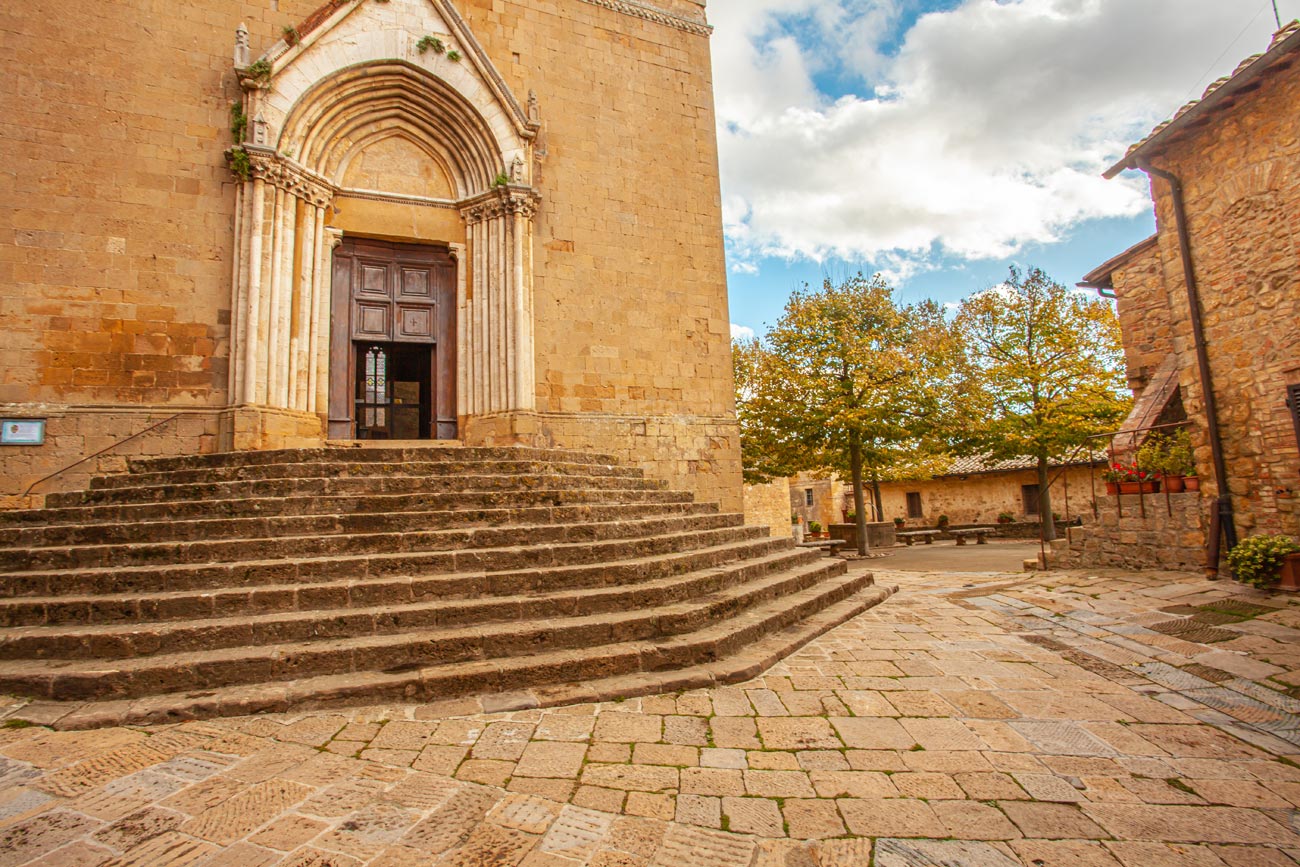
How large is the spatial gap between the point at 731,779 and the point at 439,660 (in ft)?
7.07

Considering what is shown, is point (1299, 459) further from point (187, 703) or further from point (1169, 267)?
point (187, 703)

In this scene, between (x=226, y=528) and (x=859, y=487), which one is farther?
(x=859, y=487)

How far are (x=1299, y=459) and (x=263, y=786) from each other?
31.6ft

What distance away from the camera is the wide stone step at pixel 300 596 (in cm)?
411

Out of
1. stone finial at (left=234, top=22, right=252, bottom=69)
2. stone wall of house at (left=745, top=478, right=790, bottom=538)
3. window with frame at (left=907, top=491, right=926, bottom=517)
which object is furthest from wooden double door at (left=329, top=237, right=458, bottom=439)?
window with frame at (left=907, top=491, right=926, bottom=517)

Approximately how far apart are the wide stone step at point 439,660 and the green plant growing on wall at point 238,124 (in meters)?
7.25

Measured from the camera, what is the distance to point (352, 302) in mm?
9148

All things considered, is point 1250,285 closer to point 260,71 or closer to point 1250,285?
point 1250,285

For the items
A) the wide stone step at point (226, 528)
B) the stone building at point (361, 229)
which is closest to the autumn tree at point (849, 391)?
the stone building at point (361, 229)

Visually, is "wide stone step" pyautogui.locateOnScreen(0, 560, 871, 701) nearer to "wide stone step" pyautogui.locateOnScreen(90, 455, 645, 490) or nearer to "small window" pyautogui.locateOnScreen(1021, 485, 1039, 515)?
"wide stone step" pyautogui.locateOnScreen(90, 455, 645, 490)

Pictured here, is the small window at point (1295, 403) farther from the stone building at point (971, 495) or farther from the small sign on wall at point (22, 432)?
the small sign on wall at point (22, 432)

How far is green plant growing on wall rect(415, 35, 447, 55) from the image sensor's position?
30.2 feet

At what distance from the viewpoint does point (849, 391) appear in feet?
52.7

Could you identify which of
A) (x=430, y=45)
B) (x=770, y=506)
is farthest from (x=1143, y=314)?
(x=770, y=506)
